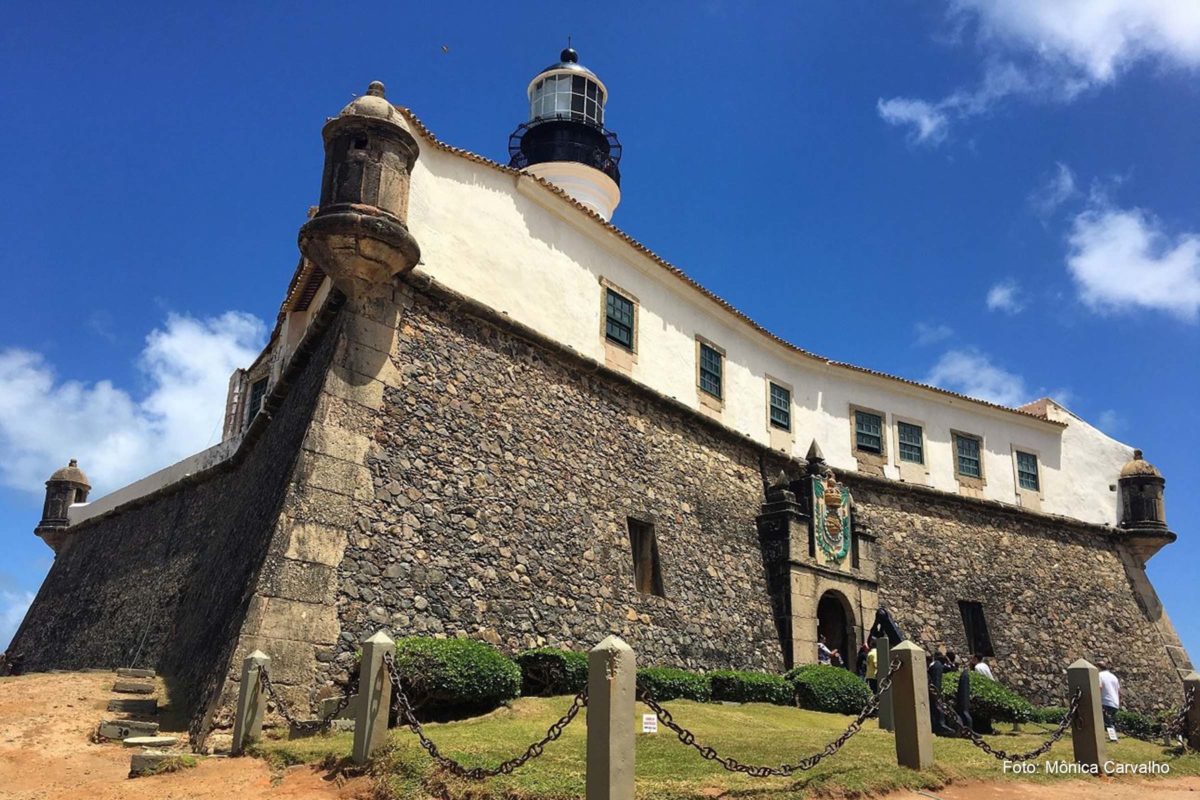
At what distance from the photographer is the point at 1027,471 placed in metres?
25.7

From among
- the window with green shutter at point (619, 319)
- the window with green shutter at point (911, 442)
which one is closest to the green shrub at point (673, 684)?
the window with green shutter at point (619, 319)

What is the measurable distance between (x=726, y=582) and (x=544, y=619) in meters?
5.42

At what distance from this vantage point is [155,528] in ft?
73.9

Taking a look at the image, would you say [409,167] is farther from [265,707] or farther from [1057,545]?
[1057,545]

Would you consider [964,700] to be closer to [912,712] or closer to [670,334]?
[912,712]

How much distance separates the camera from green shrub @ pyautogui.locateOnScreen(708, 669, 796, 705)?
14.5m

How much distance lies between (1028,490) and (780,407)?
29.0 feet

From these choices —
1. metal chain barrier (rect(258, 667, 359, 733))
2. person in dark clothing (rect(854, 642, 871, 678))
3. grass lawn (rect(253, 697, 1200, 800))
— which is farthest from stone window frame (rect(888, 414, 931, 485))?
metal chain barrier (rect(258, 667, 359, 733))

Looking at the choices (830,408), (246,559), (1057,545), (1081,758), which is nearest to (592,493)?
(246,559)

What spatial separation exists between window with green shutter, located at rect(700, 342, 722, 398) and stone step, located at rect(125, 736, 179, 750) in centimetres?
1256

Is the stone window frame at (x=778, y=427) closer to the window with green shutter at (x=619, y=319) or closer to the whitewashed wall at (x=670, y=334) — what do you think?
the whitewashed wall at (x=670, y=334)

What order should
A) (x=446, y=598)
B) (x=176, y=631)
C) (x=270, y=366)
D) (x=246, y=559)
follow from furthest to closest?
(x=270, y=366), (x=176, y=631), (x=246, y=559), (x=446, y=598)

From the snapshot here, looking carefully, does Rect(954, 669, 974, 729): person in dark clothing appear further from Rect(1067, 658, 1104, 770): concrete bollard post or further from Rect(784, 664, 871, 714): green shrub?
Rect(1067, 658, 1104, 770): concrete bollard post

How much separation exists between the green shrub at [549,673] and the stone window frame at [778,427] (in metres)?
10.2
